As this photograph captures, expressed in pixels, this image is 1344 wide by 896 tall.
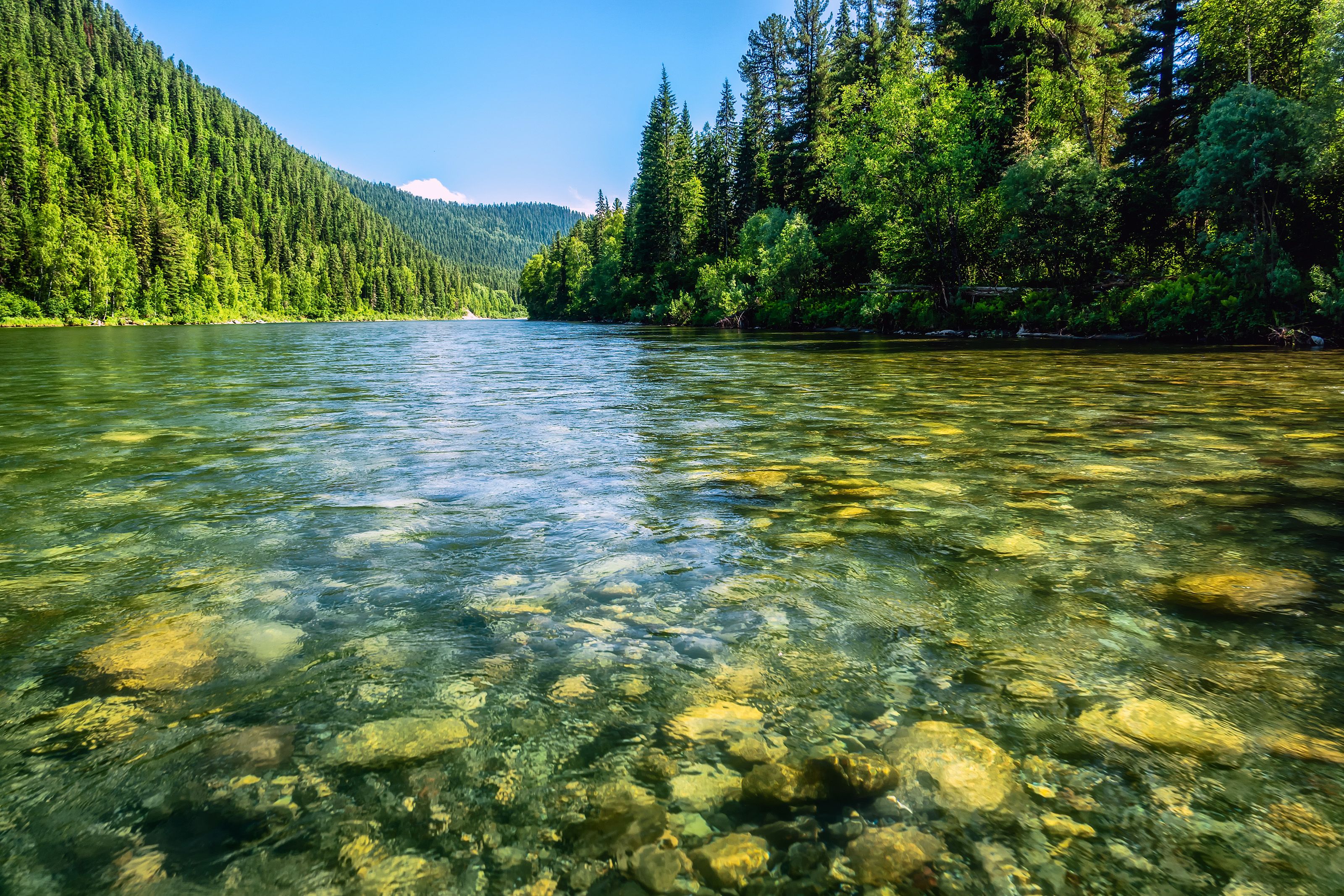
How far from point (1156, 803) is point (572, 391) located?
1179 cm

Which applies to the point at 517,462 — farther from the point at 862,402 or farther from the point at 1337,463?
the point at 1337,463

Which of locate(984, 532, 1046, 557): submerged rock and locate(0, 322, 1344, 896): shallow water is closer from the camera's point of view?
locate(0, 322, 1344, 896): shallow water

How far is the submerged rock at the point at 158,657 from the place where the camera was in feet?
8.70

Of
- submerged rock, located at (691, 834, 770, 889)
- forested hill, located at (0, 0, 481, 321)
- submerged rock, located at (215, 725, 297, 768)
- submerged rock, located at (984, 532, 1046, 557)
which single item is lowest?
submerged rock, located at (691, 834, 770, 889)

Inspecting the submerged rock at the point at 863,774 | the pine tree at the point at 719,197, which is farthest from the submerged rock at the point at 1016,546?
the pine tree at the point at 719,197

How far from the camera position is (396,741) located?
7.47 feet

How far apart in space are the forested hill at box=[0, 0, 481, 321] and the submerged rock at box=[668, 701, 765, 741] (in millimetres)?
90112

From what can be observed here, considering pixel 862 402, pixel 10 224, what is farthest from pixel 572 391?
pixel 10 224

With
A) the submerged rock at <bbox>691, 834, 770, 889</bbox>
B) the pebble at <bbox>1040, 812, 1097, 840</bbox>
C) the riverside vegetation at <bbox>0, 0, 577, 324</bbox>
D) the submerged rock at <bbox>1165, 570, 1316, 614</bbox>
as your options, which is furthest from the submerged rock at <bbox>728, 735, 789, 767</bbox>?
the riverside vegetation at <bbox>0, 0, 577, 324</bbox>

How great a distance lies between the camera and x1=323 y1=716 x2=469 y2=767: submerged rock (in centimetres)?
218

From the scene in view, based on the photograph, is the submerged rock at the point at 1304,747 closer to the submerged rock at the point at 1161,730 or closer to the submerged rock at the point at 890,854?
the submerged rock at the point at 1161,730

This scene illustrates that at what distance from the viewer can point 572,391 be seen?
1310cm

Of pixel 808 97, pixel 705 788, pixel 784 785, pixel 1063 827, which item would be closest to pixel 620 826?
pixel 705 788

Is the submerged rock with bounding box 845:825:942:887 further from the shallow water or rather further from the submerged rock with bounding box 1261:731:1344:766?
the submerged rock with bounding box 1261:731:1344:766
